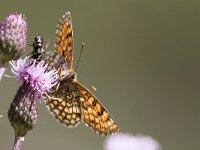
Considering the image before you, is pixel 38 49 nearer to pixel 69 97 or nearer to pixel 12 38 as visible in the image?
pixel 12 38

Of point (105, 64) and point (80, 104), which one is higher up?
point (105, 64)

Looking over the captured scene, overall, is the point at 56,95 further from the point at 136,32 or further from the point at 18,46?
the point at 136,32

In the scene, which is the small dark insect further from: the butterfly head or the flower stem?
the flower stem

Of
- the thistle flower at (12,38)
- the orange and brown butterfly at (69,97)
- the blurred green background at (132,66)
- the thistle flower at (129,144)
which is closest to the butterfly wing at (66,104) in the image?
the orange and brown butterfly at (69,97)

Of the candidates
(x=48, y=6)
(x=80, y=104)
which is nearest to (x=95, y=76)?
(x=48, y=6)

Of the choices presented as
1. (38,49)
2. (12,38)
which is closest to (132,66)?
(38,49)

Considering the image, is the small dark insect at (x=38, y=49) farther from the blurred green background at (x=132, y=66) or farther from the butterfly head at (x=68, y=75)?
the blurred green background at (x=132, y=66)
